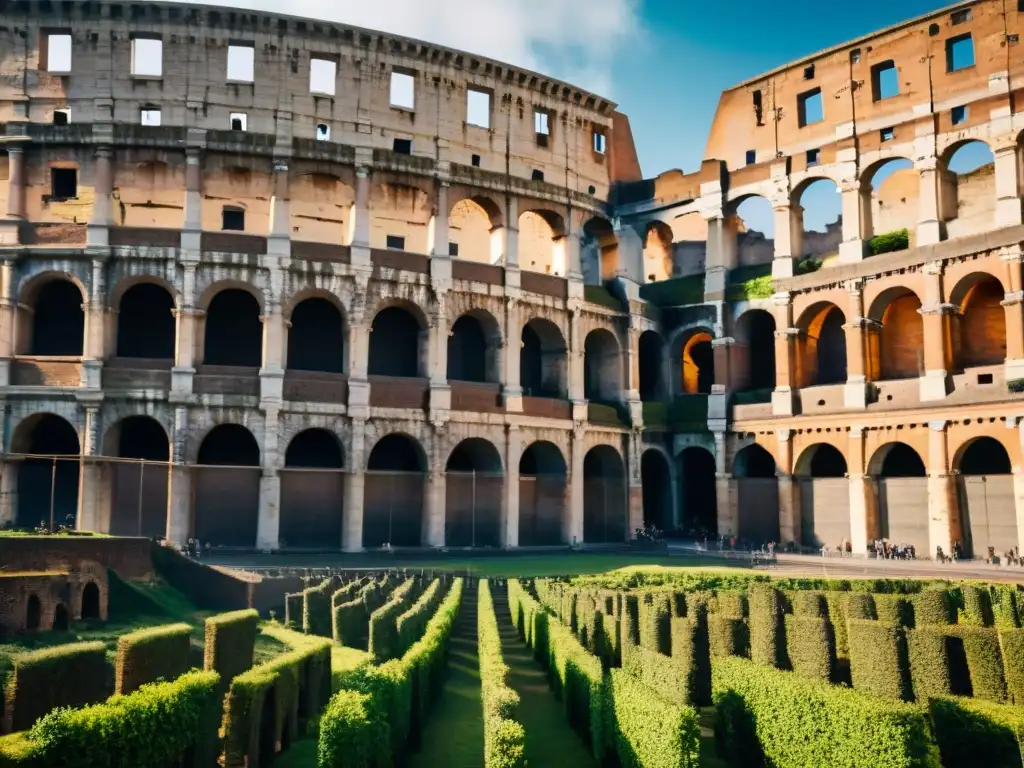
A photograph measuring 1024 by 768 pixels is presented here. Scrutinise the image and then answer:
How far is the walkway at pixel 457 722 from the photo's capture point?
1177cm

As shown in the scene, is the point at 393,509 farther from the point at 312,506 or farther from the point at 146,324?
the point at 146,324

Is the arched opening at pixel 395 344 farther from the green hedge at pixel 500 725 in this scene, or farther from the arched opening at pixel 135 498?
the green hedge at pixel 500 725

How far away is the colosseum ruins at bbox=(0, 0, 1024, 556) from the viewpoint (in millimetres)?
34719

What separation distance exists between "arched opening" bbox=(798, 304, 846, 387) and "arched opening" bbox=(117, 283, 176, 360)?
88.7ft

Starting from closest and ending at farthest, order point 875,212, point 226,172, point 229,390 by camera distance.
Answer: point 229,390 → point 226,172 → point 875,212

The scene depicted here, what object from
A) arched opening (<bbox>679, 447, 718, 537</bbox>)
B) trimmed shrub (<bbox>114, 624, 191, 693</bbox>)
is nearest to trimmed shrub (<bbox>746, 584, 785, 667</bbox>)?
trimmed shrub (<bbox>114, 624, 191, 693</bbox>)

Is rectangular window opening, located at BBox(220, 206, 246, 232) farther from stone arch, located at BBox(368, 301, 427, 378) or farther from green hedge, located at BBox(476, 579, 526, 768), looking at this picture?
green hedge, located at BBox(476, 579, 526, 768)

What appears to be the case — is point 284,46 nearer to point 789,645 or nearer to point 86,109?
point 86,109

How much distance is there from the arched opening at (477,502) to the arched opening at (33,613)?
71.2 ft

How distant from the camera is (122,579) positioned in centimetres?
2102

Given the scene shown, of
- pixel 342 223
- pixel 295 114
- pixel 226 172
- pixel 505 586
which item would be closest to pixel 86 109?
pixel 226 172

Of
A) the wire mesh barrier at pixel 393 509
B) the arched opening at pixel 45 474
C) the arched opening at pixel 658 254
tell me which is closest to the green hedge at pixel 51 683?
the wire mesh barrier at pixel 393 509

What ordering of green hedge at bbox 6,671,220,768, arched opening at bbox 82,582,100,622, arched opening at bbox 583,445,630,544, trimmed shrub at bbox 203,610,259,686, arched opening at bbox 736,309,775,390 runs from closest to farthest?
green hedge at bbox 6,671,220,768 → trimmed shrub at bbox 203,610,259,686 → arched opening at bbox 82,582,100,622 → arched opening at bbox 583,445,630,544 → arched opening at bbox 736,309,775,390

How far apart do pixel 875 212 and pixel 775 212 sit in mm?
5463
